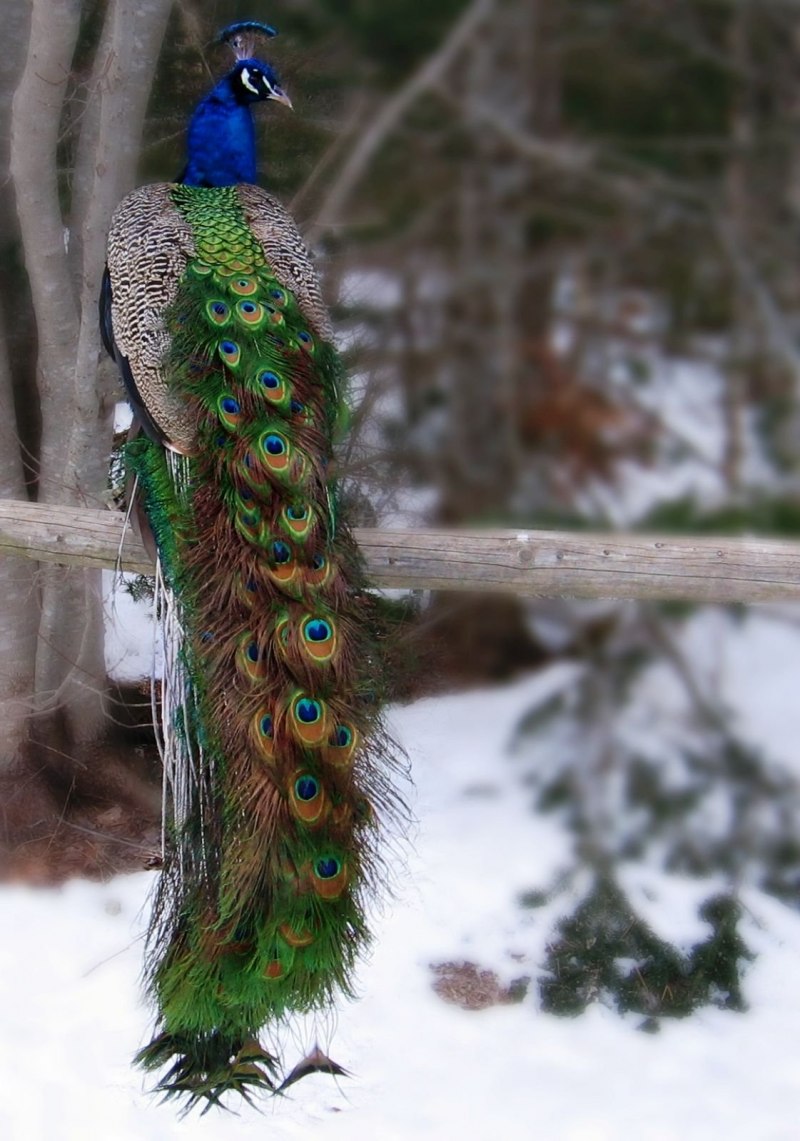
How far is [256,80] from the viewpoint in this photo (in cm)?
181

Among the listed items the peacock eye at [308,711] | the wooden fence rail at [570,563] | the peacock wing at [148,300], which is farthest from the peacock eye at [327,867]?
the peacock wing at [148,300]

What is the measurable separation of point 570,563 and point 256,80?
43.3 inches

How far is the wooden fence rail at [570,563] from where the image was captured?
4.81 ft

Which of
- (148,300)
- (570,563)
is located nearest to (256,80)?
(148,300)

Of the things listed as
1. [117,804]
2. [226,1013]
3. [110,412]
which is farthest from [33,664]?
[226,1013]

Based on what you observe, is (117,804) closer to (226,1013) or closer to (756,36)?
(226,1013)

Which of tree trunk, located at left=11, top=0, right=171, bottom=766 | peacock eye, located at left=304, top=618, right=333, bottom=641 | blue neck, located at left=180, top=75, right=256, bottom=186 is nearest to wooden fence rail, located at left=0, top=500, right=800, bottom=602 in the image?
peacock eye, located at left=304, top=618, right=333, bottom=641

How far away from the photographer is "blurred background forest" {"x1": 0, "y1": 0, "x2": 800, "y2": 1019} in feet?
6.25

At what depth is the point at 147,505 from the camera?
1.40 m

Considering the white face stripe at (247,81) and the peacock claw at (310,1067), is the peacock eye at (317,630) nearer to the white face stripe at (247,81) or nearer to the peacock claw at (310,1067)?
the peacock claw at (310,1067)

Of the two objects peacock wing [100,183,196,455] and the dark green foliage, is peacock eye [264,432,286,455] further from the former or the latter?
the dark green foliage

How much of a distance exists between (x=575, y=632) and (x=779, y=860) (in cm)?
66

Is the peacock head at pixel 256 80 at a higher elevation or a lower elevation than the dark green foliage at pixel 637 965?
higher

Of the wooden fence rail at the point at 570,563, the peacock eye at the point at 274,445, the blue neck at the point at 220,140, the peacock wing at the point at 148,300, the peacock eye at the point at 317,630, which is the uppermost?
the blue neck at the point at 220,140
